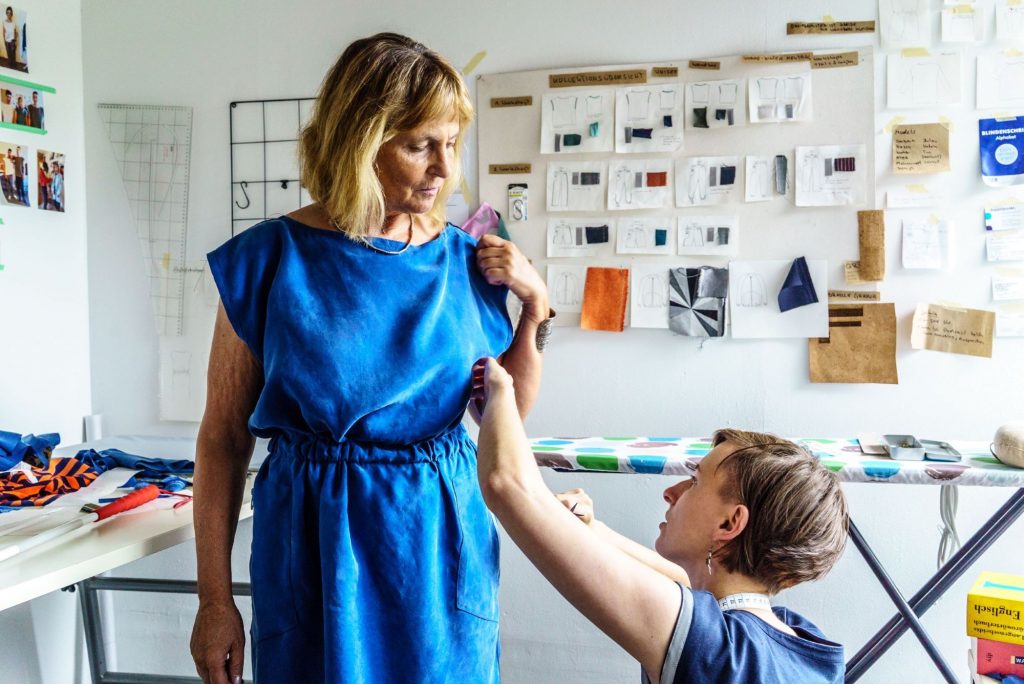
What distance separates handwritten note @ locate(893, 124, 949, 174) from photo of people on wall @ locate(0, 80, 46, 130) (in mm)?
2388

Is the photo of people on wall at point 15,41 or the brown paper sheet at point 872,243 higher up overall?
the photo of people on wall at point 15,41

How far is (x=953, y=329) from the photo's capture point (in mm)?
2273

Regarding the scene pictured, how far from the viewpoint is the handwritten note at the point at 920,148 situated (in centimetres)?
226

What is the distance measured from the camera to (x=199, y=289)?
2.73m

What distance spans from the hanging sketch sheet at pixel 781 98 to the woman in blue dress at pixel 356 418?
4.65ft

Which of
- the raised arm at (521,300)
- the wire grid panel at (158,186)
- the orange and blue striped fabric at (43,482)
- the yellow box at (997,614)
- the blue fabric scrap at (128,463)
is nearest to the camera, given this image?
the raised arm at (521,300)

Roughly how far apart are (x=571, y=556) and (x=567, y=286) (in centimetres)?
158

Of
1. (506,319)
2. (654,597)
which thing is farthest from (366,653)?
(506,319)

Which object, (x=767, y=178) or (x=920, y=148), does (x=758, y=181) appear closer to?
(x=767, y=178)

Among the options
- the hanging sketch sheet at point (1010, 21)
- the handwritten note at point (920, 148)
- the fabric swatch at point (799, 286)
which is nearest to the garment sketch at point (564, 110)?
the fabric swatch at point (799, 286)

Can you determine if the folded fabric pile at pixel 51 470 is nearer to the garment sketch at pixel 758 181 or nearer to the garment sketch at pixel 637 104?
the garment sketch at pixel 637 104

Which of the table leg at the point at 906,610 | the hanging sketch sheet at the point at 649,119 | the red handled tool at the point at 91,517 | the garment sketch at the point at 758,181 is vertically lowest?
the table leg at the point at 906,610

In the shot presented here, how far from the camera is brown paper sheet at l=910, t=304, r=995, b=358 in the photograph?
7.39 ft

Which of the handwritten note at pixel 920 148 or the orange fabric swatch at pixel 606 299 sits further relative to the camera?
the orange fabric swatch at pixel 606 299
